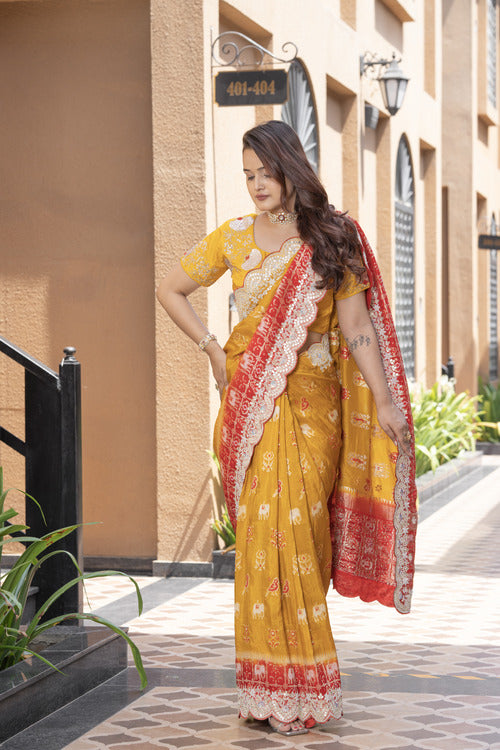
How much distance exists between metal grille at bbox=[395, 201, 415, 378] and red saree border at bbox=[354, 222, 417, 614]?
888 centimetres

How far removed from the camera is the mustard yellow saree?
442 centimetres

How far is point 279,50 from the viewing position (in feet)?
28.7

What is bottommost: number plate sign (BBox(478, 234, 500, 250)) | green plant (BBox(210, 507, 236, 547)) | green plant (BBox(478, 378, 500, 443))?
green plant (BBox(210, 507, 236, 547))

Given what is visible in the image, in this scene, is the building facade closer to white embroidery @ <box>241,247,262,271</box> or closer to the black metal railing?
the black metal railing

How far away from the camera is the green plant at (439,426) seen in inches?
454

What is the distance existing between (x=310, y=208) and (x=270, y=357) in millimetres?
525

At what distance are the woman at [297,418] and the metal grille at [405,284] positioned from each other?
29.1 ft

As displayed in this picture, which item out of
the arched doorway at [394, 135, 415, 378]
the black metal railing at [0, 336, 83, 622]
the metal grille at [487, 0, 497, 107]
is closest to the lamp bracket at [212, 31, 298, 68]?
the black metal railing at [0, 336, 83, 622]

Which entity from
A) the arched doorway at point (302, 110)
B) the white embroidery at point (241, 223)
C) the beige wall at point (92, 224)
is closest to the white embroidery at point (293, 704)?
the white embroidery at point (241, 223)

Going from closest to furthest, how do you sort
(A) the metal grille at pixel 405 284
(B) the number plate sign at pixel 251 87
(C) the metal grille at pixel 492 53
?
(B) the number plate sign at pixel 251 87, (A) the metal grille at pixel 405 284, (C) the metal grille at pixel 492 53

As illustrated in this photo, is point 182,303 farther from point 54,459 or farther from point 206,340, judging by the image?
point 54,459

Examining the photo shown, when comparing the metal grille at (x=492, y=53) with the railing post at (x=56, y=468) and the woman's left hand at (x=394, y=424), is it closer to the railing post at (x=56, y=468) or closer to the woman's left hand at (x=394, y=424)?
the railing post at (x=56, y=468)

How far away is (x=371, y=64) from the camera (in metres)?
11.5

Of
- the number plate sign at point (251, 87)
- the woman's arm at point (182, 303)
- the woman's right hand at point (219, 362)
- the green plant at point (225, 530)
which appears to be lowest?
the green plant at point (225, 530)
